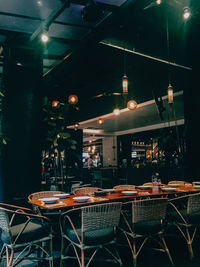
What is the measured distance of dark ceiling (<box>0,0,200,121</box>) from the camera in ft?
12.2

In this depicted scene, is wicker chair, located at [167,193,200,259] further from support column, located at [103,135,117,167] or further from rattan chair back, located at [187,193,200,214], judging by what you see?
support column, located at [103,135,117,167]

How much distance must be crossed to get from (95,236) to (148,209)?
2.24 ft

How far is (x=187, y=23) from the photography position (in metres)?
5.05

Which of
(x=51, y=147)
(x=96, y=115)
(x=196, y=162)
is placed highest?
(x=96, y=115)

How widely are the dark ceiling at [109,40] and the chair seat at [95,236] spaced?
→ 2799 millimetres

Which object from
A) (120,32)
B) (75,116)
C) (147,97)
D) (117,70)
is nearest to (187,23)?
(120,32)

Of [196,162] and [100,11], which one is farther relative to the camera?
[196,162]

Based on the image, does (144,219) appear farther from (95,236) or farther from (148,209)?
(95,236)

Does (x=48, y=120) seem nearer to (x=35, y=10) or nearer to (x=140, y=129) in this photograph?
(x=35, y=10)

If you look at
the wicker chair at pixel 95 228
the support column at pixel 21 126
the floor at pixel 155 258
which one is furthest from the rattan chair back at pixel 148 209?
the support column at pixel 21 126

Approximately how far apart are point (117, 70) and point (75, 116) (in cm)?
458

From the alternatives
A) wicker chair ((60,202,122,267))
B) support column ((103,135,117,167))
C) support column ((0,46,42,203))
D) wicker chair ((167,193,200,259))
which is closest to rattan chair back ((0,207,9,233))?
wicker chair ((60,202,122,267))

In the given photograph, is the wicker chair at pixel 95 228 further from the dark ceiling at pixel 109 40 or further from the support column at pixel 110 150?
the support column at pixel 110 150

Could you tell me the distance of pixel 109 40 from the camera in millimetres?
5301
